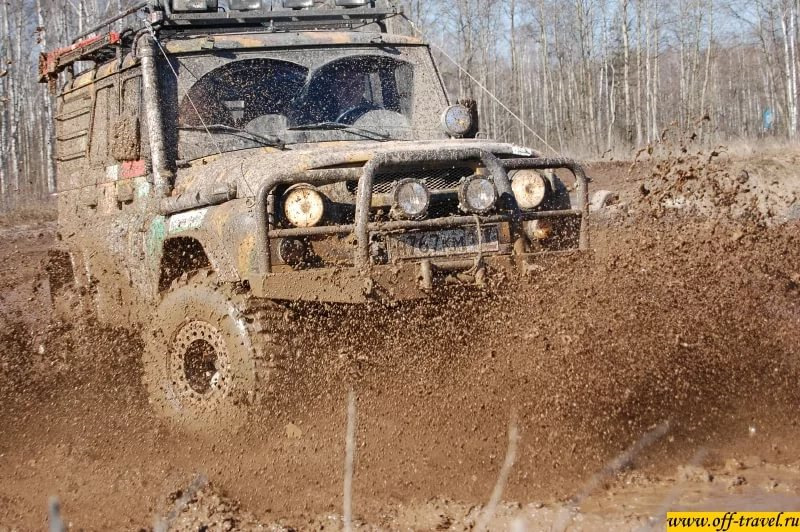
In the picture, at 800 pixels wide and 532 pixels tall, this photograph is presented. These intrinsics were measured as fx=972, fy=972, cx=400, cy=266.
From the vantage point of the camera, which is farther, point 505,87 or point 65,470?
point 505,87

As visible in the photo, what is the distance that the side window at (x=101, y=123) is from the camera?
6344 millimetres

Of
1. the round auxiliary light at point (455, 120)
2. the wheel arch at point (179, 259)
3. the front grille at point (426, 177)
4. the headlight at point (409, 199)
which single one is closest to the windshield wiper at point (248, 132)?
the wheel arch at point (179, 259)

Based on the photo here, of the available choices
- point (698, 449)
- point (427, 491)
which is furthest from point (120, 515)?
point (698, 449)

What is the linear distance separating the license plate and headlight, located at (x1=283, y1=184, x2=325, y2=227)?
14.8 inches

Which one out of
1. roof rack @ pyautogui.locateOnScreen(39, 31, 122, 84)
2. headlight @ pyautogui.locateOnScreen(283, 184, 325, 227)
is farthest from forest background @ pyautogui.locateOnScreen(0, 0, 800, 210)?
headlight @ pyautogui.locateOnScreen(283, 184, 325, 227)

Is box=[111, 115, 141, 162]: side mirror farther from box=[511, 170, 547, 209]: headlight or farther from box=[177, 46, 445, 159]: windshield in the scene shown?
box=[511, 170, 547, 209]: headlight

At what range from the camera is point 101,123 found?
6492mm

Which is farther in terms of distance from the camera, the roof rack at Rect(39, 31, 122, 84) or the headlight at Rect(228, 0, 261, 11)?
the headlight at Rect(228, 0, 261, 11)

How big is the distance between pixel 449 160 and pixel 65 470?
2574 millimetres

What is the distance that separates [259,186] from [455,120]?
185 centimetres

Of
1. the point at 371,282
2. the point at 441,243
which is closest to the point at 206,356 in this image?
the point at 371,282

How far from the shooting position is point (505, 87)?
1762 inches

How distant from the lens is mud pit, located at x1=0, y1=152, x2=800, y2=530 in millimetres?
4184

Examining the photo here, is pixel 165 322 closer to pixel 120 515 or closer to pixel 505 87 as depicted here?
pixel 120 515
